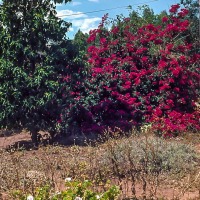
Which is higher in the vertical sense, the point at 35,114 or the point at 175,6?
the point at 175,6

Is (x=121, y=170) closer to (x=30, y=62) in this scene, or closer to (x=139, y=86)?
(x=30, y=62)

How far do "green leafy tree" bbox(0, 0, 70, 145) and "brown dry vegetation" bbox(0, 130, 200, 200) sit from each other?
5.69 ft

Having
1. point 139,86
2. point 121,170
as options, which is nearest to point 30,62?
point 139,86

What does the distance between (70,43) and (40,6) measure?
1.04 meters

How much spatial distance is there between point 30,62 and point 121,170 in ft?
14.4

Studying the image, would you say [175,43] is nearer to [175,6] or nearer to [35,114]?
[175,6]

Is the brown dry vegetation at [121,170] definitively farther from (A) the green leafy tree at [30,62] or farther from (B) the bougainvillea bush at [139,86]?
(B) the bougainvillea bush at [139,86]

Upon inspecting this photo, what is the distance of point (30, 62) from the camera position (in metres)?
9.75

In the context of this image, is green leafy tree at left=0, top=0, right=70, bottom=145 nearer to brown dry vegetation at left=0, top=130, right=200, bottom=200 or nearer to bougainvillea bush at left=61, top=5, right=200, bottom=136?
bougainvillea bush at left=61, top=5, right=200, bottom=136

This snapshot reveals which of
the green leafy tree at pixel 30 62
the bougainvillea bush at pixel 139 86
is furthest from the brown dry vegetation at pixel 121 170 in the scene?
the bougainvillea bush at pixel 139 86

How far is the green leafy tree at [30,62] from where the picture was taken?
942 centimetres

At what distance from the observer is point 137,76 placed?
11.2 meters

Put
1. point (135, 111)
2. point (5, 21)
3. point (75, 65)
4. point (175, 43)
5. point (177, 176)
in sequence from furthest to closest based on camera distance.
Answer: point (175, 43), point (135, 111), point (75, 65), point (5, 21), point (177, 176)

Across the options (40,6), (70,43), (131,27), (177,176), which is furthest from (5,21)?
(177,176)
